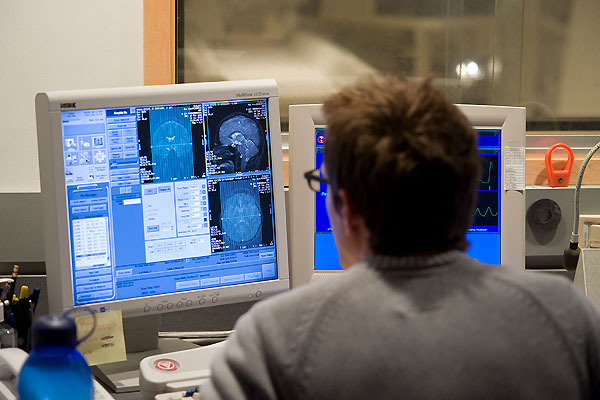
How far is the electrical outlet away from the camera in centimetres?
185

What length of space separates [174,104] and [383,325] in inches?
30.9

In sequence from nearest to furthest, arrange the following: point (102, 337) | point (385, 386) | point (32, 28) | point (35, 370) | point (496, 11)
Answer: point (385, 386) → point (35, 370) → point (102, 337) → point (32, 28) → point (496, 11)

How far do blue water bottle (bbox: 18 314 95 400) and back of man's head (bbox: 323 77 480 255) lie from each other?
41cm

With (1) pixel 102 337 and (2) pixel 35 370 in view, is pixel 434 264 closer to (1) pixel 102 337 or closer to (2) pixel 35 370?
(2) pixel 35 370

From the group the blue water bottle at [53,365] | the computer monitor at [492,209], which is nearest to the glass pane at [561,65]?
the computer monitor at [492,209]

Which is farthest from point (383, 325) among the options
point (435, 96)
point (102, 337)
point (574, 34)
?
point (574, 34)

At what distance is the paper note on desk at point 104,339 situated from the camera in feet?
4.41

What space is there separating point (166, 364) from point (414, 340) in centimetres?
73

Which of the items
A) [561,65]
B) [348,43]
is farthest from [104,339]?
[561,65]

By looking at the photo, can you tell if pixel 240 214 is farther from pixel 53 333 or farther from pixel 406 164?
pixel 406 164

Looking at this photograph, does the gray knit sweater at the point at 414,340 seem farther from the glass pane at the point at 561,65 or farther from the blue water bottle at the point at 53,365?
the glass pane at the point at 561,65

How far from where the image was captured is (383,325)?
0.75 metres

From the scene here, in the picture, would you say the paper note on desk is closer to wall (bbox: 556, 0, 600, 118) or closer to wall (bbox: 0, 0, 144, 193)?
wall (bbox: 0, 0, 144, 193)

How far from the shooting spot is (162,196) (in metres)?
1.40
